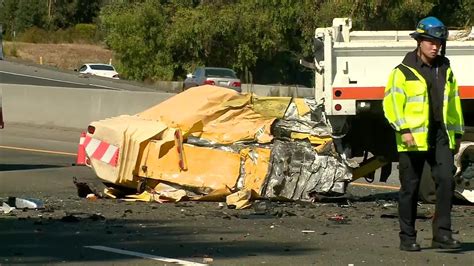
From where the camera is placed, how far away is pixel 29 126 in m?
23.7

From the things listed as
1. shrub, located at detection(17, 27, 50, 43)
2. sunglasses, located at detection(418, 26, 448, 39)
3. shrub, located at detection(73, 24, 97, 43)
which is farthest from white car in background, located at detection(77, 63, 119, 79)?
sunglasses, located at detection(418, 26, 448, 39)

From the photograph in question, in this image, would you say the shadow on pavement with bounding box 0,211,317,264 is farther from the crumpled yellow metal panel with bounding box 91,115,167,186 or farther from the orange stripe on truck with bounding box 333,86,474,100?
the orange stripe on truck with bounding box 333,86,474,100

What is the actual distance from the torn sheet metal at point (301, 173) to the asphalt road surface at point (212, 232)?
16cm

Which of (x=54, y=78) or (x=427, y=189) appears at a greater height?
(x=427, y=189)

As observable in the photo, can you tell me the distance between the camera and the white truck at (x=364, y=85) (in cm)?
1118

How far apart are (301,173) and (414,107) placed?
3.59 meters

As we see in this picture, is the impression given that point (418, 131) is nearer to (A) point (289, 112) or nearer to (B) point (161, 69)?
(A) point (289, 112)

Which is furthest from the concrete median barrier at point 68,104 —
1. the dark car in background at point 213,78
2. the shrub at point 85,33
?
the shrub at point 85,33

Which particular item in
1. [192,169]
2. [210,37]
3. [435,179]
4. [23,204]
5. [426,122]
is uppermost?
[426,122]

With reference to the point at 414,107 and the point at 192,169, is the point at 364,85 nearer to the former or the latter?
the point at 192,169

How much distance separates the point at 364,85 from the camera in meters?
11.2

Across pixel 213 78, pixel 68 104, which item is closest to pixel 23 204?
pixel 68 104

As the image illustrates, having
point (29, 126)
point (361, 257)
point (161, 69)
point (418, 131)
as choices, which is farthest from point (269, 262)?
point (161, 69)

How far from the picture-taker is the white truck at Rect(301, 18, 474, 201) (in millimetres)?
11180
